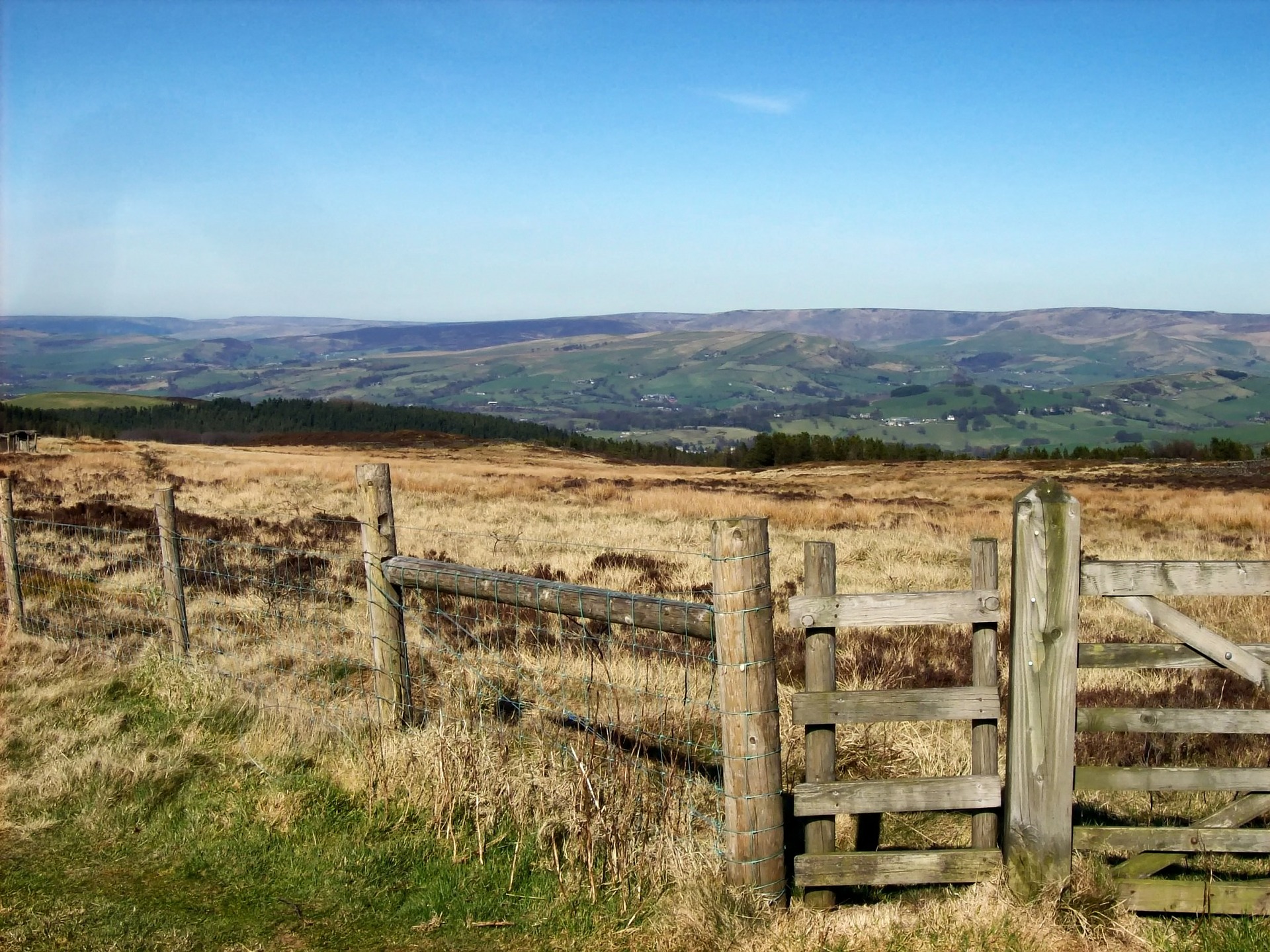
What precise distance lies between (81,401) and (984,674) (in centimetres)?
16937

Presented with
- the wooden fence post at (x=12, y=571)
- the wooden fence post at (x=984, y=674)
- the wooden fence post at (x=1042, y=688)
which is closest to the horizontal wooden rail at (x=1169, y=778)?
the wooden fence post at (x=1042, y=688)

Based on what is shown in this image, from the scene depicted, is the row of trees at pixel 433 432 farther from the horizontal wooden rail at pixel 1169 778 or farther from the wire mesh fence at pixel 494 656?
the horizontal wooden rail at pixel 1169 778

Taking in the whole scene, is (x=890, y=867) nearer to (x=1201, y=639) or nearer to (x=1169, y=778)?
(x=1169, y=778)

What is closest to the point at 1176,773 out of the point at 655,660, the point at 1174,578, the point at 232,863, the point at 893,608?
the point at 1174,578

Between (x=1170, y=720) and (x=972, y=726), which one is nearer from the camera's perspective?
(x=1170, y=720)

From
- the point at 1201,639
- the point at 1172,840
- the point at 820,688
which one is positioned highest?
the point at 1201,639

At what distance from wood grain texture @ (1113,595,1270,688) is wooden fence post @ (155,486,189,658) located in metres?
7.10

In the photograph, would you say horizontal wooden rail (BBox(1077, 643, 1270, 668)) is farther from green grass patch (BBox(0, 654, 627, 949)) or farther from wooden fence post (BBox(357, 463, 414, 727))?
wooden fence post (BBox(357, 463, 414, 727))

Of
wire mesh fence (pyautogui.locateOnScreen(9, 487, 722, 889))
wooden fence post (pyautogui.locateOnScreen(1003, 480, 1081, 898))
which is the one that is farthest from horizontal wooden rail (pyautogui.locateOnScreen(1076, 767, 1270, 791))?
wire mesh fence (pyautogui.locateOnScreen(9, 487, 722, 889))

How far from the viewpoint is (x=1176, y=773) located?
4.19 metres

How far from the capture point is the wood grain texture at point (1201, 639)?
3.97m

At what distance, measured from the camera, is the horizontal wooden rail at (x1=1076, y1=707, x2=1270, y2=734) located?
4141 mm

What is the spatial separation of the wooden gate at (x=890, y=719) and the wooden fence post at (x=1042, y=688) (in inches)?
4.4

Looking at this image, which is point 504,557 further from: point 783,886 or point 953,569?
point 783,886
